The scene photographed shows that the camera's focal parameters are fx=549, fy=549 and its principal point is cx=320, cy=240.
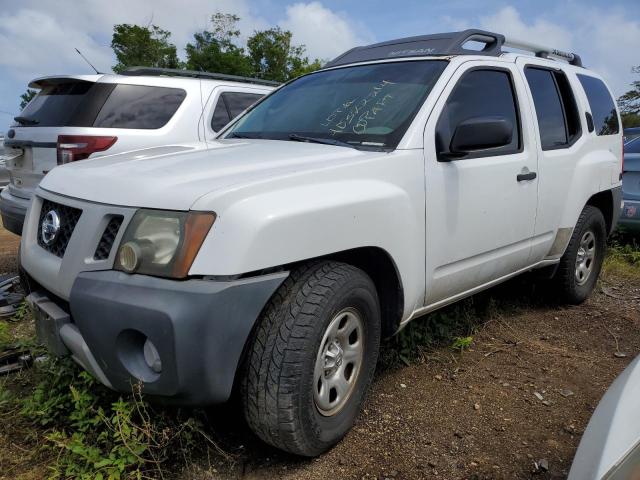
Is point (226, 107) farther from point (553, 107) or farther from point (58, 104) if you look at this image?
point (553, 107)

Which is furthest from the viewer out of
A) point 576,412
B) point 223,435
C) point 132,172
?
point 576,412

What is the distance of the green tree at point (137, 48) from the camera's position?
55.6 ft

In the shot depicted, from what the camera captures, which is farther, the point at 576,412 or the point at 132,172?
the point at 576,412

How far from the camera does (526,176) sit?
328 centimetres

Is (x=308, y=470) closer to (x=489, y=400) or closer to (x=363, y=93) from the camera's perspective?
(x=489, y=400)

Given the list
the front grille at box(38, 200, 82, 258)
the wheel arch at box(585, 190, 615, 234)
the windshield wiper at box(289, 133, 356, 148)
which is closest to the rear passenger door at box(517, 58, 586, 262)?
the wheel arch at box(585, 190, 615, 234)

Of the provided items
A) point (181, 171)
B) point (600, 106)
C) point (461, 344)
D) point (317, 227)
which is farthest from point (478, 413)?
point (600, 106)

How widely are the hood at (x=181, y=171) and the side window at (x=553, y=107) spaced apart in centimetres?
173

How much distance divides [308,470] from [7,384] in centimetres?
165

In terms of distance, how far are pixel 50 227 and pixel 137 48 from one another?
16381 millimetres

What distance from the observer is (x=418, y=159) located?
2611mm

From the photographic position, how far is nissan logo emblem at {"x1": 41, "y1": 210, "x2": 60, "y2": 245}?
234 centimetres

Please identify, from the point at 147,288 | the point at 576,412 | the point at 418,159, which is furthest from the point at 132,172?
the point at 576,412

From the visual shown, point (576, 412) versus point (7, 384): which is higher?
point (7, 384)
